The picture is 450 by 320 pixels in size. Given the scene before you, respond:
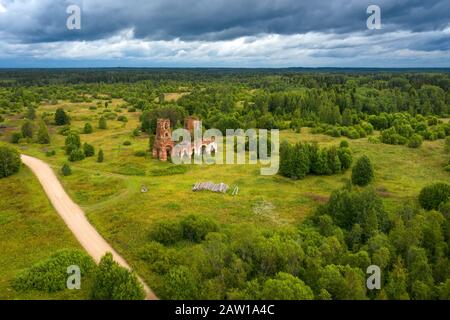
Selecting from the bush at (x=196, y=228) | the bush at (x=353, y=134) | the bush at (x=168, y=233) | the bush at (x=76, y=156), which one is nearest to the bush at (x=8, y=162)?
the bush at (x=76, y=156)

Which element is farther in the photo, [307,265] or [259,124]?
[259,124]

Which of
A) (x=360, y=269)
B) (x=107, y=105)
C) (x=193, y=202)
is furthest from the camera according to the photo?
(x=107, y=105)

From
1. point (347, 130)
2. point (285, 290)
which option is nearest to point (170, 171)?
point (285, 290)

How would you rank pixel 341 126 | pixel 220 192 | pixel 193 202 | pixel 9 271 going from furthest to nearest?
1. pixel 341 126
2. pixel 220 192
3. pixel 193 202
4. pixel 9 271

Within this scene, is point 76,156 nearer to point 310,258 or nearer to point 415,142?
point 310,258
